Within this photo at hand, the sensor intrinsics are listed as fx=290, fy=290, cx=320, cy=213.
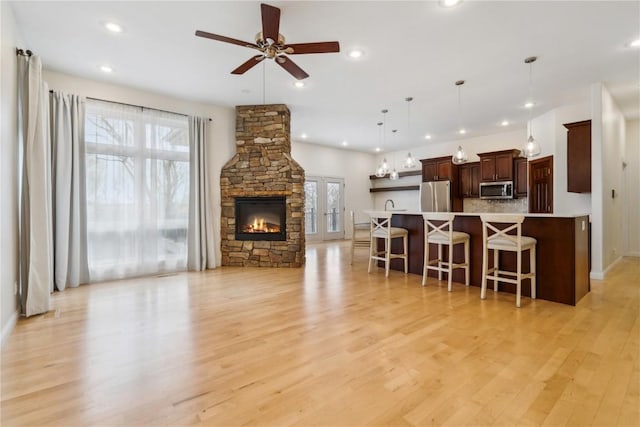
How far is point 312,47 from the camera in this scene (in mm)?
2756

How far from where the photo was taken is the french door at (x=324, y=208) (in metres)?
8.78

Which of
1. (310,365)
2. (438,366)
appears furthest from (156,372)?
(438,366)

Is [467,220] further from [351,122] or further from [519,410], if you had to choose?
[351,122]

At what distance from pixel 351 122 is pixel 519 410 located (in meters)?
5.89

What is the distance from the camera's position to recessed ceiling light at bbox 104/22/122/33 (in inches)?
118

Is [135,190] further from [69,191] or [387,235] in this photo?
[387,235]

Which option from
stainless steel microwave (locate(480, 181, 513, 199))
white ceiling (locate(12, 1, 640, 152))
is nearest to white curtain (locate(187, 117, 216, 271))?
white ceiling (locate(12, 1, 640, 152))

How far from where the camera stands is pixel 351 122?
6551 millimetres

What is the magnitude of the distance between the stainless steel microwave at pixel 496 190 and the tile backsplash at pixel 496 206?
353mm

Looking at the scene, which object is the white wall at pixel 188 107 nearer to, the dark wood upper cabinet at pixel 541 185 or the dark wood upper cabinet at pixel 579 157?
the dark wood upper cabinet at pixel 579 157

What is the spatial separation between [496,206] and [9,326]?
885cm

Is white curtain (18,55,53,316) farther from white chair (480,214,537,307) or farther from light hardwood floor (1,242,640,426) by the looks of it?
white chair (480,214,537,307)

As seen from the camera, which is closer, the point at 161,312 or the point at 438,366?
the point at 438,366

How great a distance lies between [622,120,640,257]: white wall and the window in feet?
29.6
